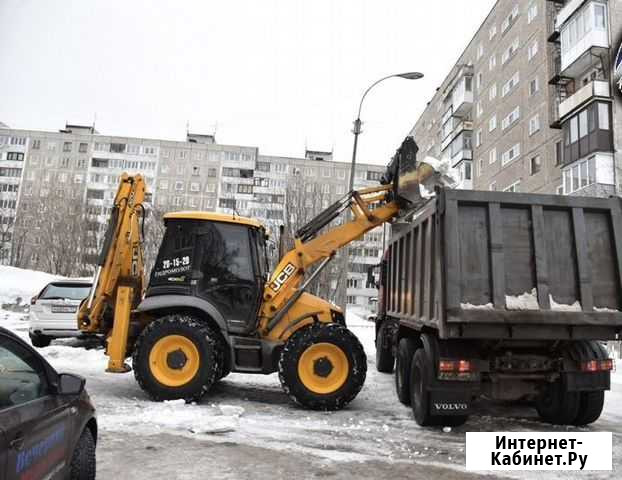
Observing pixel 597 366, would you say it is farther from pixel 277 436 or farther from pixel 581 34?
pixel 581 34

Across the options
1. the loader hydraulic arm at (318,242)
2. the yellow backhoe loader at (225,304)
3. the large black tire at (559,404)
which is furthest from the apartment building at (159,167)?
the large black tire at (559,404)

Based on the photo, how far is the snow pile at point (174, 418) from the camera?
6.31m

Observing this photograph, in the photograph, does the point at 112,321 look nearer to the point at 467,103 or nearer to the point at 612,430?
the point at 612,430

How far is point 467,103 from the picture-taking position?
137 ft

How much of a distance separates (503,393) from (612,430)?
6.22ft

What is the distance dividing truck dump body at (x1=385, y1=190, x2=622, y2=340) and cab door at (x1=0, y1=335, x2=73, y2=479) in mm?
3986

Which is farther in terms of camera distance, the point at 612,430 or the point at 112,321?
the point at 112,321

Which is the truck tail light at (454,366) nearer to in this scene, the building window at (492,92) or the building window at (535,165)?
the building window at (535,165)

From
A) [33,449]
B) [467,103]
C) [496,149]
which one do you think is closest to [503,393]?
[33,449]

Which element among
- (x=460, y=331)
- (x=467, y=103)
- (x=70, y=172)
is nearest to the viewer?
(x=460, y=331)

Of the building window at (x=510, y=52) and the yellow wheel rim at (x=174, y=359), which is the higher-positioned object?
the building window at (x=510, y=52)

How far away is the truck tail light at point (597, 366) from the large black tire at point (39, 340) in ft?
36.4

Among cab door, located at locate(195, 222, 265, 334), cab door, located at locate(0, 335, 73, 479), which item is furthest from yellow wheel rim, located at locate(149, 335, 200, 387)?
cab door, located at locate(0, 335, 73, 479)

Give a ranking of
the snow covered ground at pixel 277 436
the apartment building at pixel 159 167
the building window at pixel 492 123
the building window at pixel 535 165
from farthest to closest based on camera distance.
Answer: the apartment building at pixel 159 167 → the building window at pixel 492 123 → the building window at pixel 535 165 → the snow covered ground at pixel 277 436
